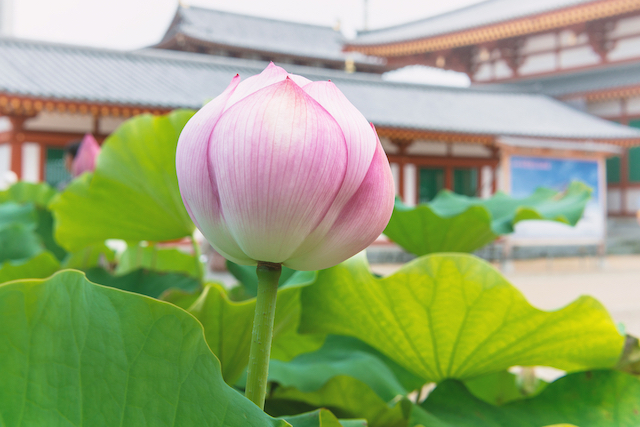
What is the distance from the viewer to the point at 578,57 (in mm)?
8461

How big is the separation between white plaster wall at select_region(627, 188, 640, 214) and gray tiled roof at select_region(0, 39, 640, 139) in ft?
4.46

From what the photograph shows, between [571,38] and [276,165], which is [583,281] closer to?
[571,38]

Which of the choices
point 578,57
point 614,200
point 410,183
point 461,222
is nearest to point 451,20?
point 578,57

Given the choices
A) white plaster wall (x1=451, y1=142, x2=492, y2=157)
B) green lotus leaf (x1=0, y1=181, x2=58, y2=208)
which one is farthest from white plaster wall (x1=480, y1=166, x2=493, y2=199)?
green lotus leaf (x1=0, y1=181, x2=58, y2=208)

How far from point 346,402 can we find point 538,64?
9.63 m

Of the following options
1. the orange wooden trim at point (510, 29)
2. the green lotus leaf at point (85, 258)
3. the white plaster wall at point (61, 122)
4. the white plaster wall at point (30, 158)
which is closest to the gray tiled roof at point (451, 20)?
the orange wooden trim at point (510, 29)

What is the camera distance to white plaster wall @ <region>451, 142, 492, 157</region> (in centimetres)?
705

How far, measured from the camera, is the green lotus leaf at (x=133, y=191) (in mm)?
479

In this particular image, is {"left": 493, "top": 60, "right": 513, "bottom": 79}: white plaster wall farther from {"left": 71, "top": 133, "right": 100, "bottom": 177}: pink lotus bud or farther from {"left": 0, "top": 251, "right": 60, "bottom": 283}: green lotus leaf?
{"left": 0, "top": 251, "right": 60, "bottom": 283}: green lotus leaf

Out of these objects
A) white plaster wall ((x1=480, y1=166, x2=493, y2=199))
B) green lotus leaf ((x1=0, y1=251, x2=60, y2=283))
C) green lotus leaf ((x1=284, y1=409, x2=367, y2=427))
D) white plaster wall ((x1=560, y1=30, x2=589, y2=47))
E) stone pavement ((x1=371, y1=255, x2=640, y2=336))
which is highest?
white plaster wall ((x1=560, y1=30, x2=589, y2=47))

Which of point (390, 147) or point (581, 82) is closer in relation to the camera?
point (390, 147)

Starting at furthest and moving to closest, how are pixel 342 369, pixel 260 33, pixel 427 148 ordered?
pixel 260 33 < pixel 427 148 < pixel 342 369

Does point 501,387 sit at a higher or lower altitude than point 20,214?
lower

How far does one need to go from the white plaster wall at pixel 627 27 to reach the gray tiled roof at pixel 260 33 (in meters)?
4.24
